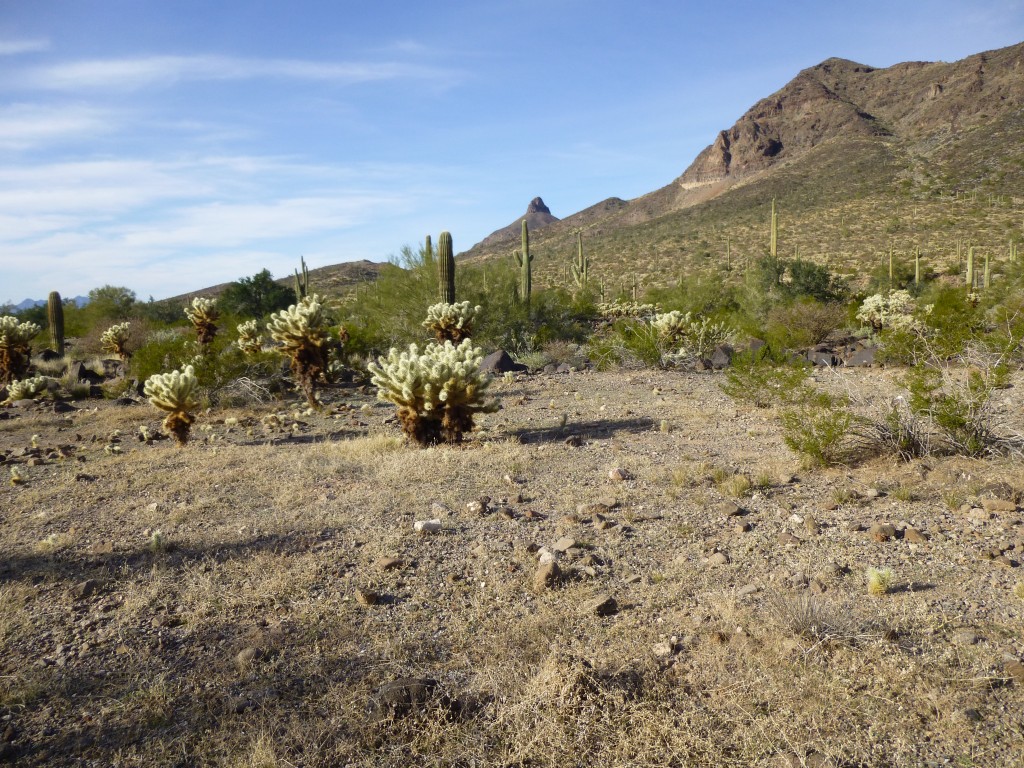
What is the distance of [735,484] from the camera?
5762 mm

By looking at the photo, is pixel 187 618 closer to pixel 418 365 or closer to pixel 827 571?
pixel 827 571

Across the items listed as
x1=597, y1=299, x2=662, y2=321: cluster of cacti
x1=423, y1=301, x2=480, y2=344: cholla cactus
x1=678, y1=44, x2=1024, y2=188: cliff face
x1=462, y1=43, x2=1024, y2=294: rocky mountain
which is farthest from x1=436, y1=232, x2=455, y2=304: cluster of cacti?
x1=678, y1=44, x2=1024, y2=188: cliff face

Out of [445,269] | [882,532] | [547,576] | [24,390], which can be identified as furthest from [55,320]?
[882,532]

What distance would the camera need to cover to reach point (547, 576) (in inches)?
166

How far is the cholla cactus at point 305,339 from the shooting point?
10758 mm

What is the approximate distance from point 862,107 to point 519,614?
96.9 meters

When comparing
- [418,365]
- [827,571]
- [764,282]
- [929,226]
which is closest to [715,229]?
[929,226]

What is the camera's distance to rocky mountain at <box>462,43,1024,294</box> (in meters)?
38.3

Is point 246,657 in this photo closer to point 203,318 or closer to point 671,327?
point 671,327

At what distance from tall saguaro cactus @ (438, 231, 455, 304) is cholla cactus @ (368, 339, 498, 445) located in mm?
8527

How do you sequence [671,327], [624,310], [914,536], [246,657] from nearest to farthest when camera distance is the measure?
[246,657], [914,536], [671,327], [624,310]

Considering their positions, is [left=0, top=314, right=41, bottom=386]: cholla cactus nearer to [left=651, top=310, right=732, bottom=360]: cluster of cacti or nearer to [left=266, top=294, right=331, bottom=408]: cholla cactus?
[left=266, top=294, right=331, bottom=408]: cholla cactus

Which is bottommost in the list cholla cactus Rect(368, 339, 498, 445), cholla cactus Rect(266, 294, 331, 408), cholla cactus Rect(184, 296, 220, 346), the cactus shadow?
the cactus shadow

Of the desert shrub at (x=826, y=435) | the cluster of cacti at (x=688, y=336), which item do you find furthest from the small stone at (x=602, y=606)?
the cluster of cacti at (x=688, y=336)
